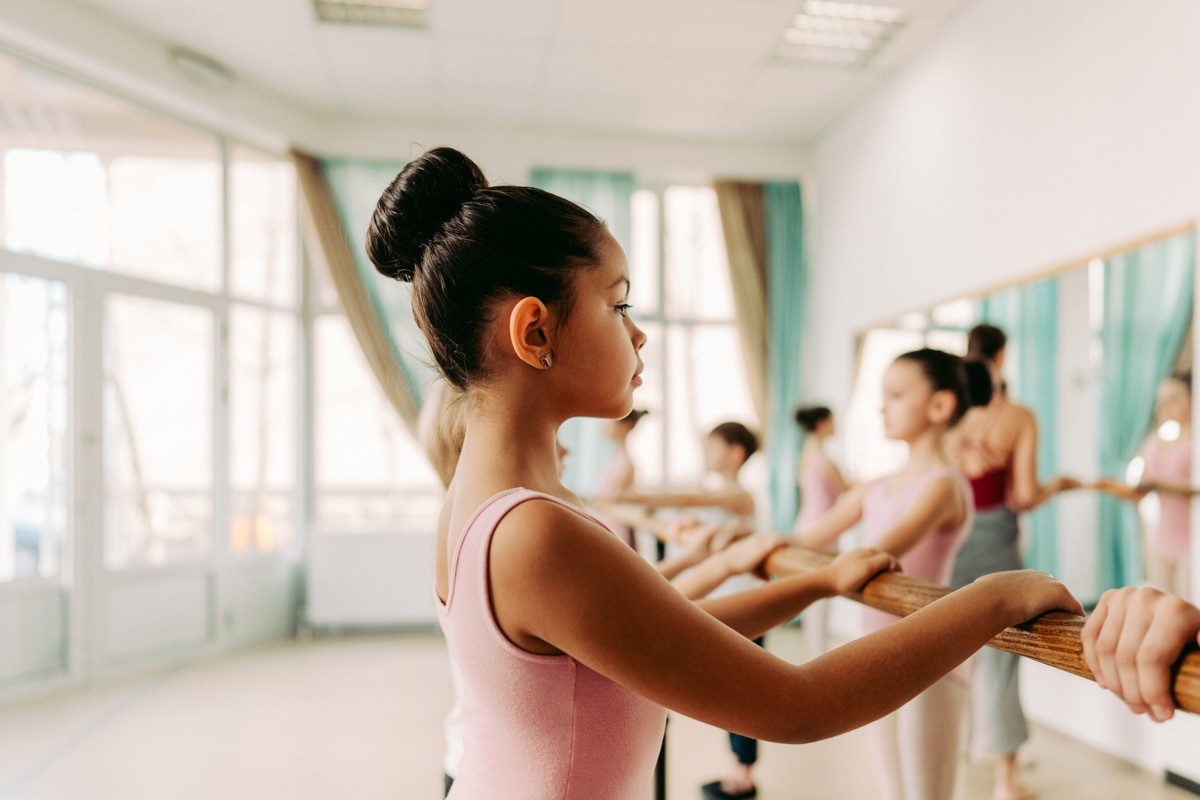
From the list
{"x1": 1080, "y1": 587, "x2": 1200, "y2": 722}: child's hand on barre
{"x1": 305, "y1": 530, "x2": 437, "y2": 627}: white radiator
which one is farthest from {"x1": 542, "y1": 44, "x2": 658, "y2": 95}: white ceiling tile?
{"x1": 1080, "y1": 587, "x2": 1200, "y2": 722}: child's hand on barre

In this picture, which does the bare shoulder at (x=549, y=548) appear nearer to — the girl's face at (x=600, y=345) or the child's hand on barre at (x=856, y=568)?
the girl's face at (x=600, y=345)

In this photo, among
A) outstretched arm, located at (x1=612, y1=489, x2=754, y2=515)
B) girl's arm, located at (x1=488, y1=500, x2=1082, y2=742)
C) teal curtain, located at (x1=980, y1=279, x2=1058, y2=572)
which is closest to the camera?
girl's arm, located at (x1=488, y1=500, x2=1082, y2=742)

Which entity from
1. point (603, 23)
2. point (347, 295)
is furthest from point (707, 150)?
point (347, 295)

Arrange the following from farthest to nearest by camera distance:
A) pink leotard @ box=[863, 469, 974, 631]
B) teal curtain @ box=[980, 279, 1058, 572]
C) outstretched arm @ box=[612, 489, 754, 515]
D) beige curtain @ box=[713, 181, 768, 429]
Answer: beige curtain @ box=[713, 181, 768, 429] → teal curtain @ box=[980, 279, 1058, 572] → outstretched arm @ box=[612, 489, 754, 515] → pink leotard @ box=[863, 469, 974, 631]

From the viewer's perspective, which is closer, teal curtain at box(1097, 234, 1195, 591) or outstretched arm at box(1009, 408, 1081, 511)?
teal curtain at box(1097, 234, 1195, 591)

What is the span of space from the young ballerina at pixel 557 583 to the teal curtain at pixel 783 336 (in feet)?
17.7

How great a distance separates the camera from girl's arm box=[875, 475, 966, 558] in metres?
1.70

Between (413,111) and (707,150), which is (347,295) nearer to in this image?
(413,111)

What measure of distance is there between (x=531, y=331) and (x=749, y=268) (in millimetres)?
5801

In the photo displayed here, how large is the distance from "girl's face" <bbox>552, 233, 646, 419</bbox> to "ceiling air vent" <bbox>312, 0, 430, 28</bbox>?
4137 millimetres

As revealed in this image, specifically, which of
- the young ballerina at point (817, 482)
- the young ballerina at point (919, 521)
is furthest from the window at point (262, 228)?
the young ballerina at point (919, 521)

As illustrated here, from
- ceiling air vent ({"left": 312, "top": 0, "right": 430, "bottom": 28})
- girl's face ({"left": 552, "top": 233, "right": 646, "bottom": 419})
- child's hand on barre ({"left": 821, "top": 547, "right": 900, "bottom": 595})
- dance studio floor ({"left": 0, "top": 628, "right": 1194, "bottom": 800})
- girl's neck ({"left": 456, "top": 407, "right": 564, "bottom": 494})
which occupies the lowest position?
dance studio floor ({"left": 0, "top": 628, "right": 1194, "bottom": 800})

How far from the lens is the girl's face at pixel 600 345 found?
0.81 m

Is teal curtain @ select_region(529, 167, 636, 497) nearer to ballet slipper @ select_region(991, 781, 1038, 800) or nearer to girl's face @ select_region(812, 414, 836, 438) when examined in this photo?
girl's face @ select_region(812, 414, 836, 438)
